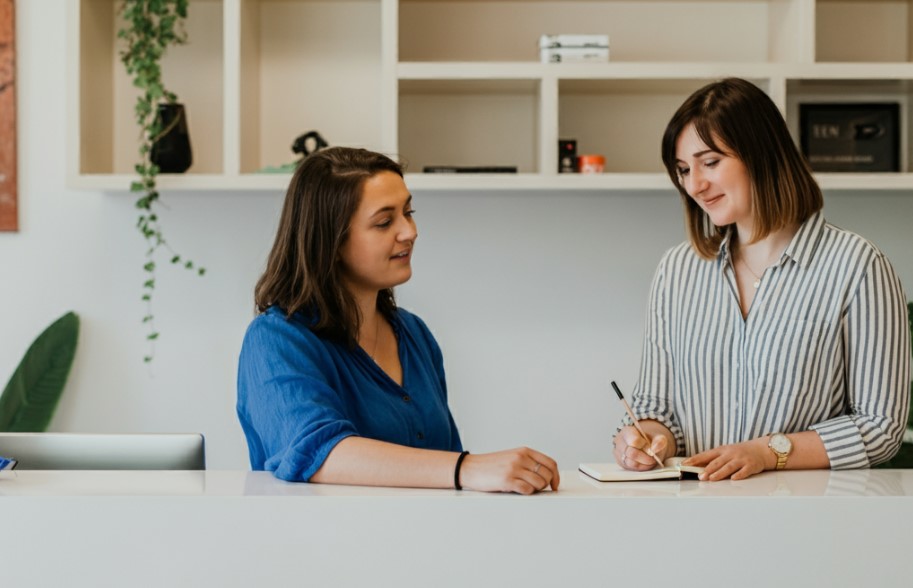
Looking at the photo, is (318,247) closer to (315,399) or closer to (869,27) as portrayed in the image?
(315,399)

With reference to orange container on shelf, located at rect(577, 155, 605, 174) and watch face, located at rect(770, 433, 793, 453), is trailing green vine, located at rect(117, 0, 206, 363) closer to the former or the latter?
orange container on shelf, located at rect(577, 155, 605, 174)

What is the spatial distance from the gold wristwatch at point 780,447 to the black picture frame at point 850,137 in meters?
1.46

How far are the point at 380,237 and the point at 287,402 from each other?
0.35 m

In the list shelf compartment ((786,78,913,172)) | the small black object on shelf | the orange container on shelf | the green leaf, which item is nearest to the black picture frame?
shelf compartment ((786,78,913,172))

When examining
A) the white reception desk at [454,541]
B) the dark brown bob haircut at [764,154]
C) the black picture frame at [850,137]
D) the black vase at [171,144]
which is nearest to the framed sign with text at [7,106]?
the black vase at [171,144]

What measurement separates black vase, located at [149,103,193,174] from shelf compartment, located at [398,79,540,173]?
2.10 ft

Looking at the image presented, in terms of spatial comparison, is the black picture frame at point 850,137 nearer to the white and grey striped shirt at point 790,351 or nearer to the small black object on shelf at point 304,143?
the white and grey striped shirt at point 790,351

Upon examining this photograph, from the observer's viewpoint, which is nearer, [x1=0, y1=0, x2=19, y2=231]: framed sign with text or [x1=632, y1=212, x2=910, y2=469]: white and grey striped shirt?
[x1=632, y1=212, x2=910, y2=469]: white and grey striped shirt

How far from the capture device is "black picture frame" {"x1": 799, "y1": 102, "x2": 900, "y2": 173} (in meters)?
2.82

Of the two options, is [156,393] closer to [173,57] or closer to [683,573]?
[173,57]

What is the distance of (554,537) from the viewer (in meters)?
1.24

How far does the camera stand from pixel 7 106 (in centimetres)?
307

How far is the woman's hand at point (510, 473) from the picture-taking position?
4.18ft

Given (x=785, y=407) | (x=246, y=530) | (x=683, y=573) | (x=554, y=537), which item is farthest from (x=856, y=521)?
(x=246, y=530)
